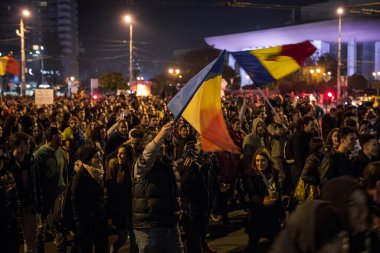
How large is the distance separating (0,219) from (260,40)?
79026 mm

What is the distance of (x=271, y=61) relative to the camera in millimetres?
8328

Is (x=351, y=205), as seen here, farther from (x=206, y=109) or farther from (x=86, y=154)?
(x=86, y=154)

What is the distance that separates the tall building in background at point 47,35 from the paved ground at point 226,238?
9361cm

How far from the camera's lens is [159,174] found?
4.82m

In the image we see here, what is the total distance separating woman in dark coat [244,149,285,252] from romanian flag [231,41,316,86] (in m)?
2.50

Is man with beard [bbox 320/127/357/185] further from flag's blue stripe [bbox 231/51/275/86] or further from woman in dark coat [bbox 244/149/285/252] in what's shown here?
flag's blue stripe [bbox 231/51/275/86]

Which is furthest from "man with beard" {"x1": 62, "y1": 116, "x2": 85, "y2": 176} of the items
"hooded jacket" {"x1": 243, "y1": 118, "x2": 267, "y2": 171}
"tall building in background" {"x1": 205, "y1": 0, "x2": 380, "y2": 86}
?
"tall building in background" {"x1": 205, "y1": 0, "x2": 380, "y2": 86}

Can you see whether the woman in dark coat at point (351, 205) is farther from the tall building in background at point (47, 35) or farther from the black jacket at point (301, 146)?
the tall building in background at point (47, 35)

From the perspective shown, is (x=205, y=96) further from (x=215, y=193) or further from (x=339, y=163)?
(x=215, y=193)

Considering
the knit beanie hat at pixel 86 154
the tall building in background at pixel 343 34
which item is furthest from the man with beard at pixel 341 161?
the tall building in background at pixel 343 34

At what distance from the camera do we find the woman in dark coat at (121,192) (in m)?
6.11

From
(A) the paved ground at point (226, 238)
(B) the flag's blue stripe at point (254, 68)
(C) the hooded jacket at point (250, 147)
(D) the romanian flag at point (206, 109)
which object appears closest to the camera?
(D) the romanian flag at point (206, 109)

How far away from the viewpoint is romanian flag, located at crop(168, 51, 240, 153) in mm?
5137

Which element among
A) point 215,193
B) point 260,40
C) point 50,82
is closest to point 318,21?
point 260,40
